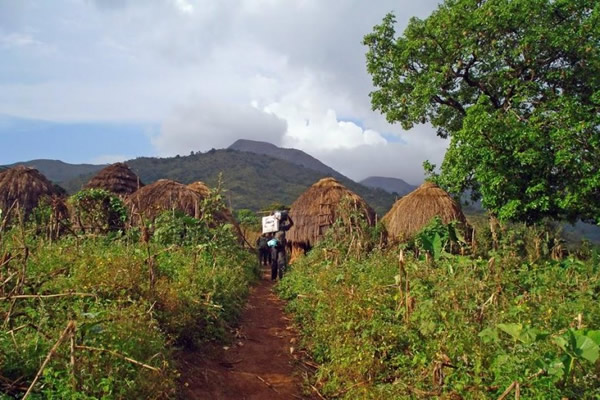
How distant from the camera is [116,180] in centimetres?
1778

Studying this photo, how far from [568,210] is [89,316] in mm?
12207

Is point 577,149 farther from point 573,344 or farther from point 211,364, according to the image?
point 211,364

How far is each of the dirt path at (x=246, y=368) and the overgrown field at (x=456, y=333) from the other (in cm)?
35

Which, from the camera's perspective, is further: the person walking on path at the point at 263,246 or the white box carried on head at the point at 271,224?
the person walking on path at the point at 263,246

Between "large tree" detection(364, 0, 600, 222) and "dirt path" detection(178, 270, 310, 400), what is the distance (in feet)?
25.4

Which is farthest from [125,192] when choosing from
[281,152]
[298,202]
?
[281,152]

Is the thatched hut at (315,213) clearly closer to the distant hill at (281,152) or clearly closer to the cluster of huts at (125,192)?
the cluster of huts at (125,192)

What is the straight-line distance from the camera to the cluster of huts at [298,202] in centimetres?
1369

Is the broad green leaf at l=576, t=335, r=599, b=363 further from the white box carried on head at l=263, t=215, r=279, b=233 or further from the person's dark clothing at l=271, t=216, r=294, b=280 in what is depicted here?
the white box carried on head at l=263, t=215, r=279, b=233

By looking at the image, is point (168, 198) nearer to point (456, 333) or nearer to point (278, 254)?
point (278, 254)

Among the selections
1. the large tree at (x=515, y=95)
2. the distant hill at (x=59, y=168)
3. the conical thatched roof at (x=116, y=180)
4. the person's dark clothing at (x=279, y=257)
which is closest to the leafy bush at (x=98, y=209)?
the person's dark clothing at (x=279, y=257)

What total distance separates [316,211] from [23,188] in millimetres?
9329

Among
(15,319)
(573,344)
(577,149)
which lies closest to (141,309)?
(15,319)

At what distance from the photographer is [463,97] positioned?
15.5m
